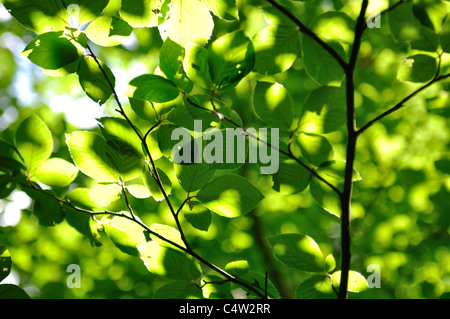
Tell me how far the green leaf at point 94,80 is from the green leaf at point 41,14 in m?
0.09

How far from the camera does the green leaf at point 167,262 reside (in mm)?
750

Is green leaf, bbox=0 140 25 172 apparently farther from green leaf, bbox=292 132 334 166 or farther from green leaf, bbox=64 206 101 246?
green leaf, bbox=292 132 334 166

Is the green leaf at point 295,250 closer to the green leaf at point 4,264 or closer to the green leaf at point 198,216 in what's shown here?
the green leaf at point 198,216

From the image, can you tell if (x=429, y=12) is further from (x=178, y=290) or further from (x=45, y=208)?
(x=45, y=208)

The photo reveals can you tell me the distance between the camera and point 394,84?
3156mm

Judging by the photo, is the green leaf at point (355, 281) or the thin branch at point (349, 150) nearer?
the thin branch at point (349, 150)

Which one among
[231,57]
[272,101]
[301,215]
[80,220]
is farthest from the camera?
[301,215]

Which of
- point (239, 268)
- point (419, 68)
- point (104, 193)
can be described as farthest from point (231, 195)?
point (419, 68)

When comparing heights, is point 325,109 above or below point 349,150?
above

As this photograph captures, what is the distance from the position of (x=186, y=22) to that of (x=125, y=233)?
509 millimetres

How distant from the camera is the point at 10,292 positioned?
694mm

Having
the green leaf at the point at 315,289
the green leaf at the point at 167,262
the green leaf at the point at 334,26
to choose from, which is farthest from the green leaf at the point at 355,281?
the green leaf at the point at 334,26

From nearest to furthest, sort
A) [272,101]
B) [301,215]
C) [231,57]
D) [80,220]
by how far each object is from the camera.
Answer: [231,57]
[272,101]
[80,220]
[301,215]

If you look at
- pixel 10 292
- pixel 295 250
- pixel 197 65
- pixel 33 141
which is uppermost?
pixel 197 65
